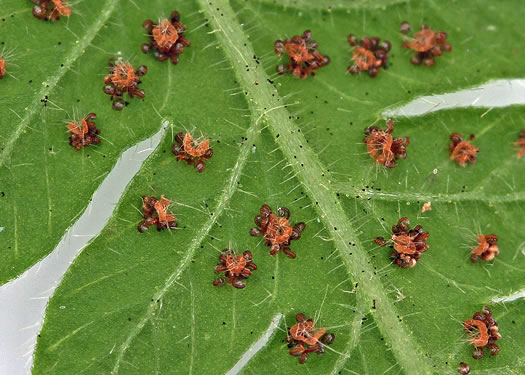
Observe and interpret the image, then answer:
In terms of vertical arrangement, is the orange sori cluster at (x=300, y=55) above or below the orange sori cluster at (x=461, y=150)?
above

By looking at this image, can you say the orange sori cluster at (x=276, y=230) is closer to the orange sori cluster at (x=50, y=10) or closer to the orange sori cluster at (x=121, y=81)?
the orange sori cluster at (x=121, y=81)

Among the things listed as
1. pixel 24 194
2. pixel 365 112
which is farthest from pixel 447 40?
pixel 24 194

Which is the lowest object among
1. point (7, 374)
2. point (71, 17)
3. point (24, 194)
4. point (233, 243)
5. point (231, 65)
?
point (7, 374)

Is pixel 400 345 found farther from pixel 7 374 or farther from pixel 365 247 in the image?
pixel 7 374

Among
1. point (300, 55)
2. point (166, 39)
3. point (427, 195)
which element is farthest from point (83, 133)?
point (427, 195)

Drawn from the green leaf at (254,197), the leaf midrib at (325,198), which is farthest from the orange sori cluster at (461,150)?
the leaf midrib at (325,198)

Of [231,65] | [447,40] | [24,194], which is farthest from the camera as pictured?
[447,40]
